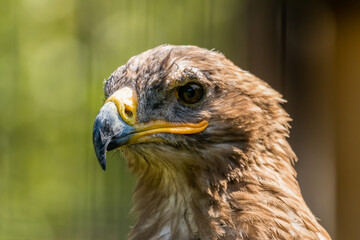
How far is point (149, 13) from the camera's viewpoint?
4598mm

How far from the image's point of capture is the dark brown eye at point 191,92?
6.77ft

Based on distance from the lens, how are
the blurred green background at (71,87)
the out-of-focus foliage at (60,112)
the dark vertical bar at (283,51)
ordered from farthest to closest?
the out-of-focus foliage at (60,112) < the blurred green background at (71,87) < the dark vertical bar at (283,51)

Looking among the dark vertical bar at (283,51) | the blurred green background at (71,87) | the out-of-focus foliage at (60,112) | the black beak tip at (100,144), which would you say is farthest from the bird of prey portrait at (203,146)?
the out-of-focus foliage at (60,112)

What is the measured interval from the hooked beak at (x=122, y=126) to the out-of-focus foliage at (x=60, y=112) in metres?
2.62

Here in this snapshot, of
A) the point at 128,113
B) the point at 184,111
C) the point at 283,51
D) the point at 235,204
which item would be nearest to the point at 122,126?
the point at 128,113

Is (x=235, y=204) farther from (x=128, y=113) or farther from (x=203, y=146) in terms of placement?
(x=128, y=113)

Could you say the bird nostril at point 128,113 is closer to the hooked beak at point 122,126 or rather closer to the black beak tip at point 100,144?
the hooked beak at point 122,126

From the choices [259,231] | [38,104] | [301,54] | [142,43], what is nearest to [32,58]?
[38,104]

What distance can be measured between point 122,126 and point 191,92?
0.24 m

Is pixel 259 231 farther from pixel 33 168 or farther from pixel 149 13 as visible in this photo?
pixel 33 168

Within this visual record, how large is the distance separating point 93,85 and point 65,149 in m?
0.59

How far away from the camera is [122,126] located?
2.01m

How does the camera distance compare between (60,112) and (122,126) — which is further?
(60,112)

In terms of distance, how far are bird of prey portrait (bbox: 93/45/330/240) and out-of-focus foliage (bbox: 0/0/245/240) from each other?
254 cm
